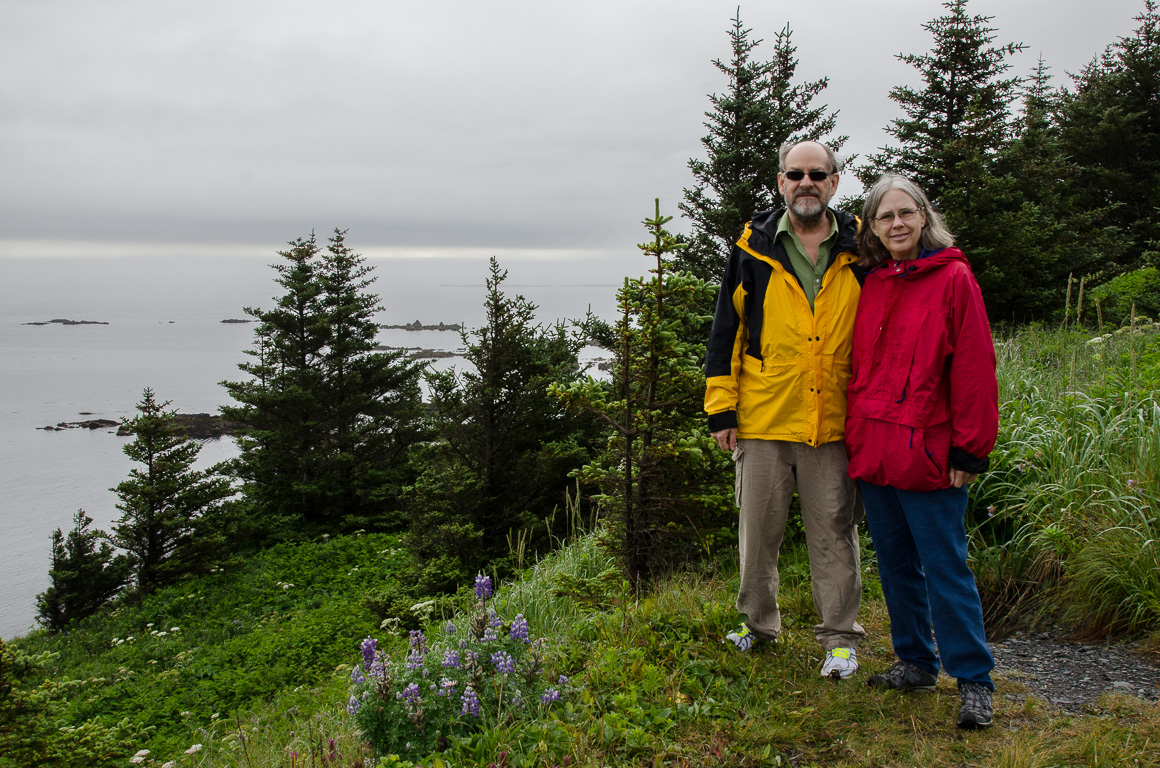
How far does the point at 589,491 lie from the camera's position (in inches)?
430

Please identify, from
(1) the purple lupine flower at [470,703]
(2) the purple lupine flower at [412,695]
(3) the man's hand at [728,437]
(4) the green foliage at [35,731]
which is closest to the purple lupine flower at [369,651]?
(2) the purple lupine flower at [412,695]

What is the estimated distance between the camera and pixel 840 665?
115 inches

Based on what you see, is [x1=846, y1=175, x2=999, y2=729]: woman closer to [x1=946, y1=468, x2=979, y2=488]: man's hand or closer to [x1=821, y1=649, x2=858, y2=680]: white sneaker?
[x1=946, y1=468, x2=979, y2=488]: man's hand

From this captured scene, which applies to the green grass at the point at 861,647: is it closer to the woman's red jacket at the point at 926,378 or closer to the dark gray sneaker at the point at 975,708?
the dark gray sneaker at the point at 975,708

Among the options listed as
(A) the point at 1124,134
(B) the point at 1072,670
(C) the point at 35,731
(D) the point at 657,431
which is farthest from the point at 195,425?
(A) the point at 1124,134

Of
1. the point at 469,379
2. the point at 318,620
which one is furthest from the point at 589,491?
the point at 318,620

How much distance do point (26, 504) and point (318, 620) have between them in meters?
16.2

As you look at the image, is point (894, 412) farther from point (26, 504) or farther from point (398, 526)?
point (26, 504)

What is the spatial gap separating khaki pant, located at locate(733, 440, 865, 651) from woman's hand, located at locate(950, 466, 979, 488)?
1.56ft

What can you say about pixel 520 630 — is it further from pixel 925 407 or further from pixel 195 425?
pixel 195 425

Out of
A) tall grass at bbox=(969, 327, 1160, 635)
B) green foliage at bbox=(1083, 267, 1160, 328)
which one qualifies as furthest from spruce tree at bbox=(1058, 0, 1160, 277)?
tall grass at bbox=(969, 327, 1160, 635)

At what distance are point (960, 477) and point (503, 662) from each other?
1.86 meters

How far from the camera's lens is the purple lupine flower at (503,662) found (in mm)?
2574

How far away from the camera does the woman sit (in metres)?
2.43
